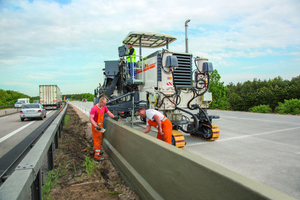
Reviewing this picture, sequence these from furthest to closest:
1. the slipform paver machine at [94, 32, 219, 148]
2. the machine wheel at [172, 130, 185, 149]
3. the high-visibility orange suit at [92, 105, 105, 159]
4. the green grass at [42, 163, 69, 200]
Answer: the slipform paver machine at [94, 32, 219, 148] < the machine wheel at [172, 130, 185, 149] < the high-visibility orange suit at [92, 105, 105, 159] < the green grass at [42, 163, 69, 200]

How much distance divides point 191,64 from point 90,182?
5.84 metres

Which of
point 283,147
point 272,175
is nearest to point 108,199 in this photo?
point 272,175

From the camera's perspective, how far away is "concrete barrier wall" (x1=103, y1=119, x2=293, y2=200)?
175 centimetres

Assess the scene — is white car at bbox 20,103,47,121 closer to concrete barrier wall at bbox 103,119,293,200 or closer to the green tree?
concrete barrier wall at bbox 103,119,293,200

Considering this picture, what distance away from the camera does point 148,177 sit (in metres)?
3.35

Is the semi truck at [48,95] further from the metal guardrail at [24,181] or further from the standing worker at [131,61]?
the metal guardrail at [24,181]

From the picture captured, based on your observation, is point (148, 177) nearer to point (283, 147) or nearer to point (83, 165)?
point (83, 165)

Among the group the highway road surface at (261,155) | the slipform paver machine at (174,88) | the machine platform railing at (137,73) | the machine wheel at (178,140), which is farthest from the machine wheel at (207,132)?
the machine platform railing at (137,73)

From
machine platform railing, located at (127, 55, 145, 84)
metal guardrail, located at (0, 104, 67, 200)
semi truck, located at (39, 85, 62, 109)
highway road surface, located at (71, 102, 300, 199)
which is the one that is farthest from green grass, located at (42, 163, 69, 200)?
semi truck, located at (39, 85, 62, 109)

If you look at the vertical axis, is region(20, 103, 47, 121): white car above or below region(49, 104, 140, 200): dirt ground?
above

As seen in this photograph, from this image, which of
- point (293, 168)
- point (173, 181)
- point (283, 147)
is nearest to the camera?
point (173, 181)

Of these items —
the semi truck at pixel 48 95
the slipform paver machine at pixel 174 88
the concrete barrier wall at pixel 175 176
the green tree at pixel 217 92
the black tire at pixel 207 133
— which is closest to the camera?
the concrete barrier wall at pixel 175 176

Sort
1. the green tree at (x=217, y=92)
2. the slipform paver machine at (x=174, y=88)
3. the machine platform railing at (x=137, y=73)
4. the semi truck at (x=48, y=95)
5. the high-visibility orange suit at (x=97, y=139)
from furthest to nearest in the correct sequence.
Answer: the semi truck at (x=48, y=95) < the green tree at (x=217, y=92) < the machine platform railing at (x=137, y=73) < the slipform paver machine at (x=174, y=88) < the high-visibility orange suit at (x=97, y=139)

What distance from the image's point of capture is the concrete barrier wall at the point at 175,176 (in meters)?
1.75
